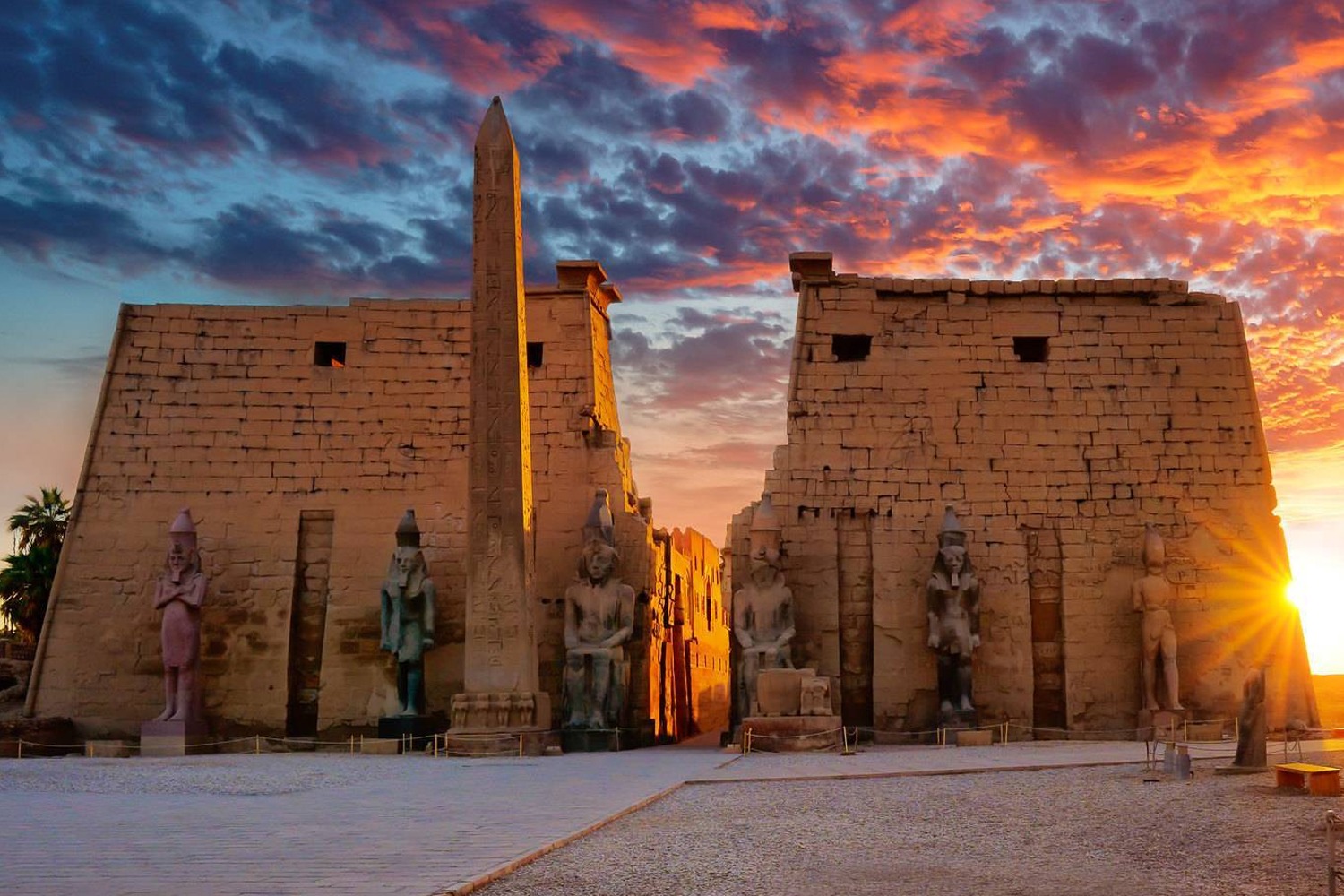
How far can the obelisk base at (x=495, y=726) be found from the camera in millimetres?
12969

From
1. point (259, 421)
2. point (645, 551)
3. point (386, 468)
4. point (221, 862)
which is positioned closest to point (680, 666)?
point (645, 551)

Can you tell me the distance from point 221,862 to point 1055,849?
12.0 ft

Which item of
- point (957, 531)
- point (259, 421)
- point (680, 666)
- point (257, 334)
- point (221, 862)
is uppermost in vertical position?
point (257, 334)

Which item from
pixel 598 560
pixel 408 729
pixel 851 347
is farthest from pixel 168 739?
pixel 851 347

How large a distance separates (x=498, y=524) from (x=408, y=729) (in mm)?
2633

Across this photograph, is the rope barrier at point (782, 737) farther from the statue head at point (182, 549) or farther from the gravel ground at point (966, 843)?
the statue head at point (182, 549)

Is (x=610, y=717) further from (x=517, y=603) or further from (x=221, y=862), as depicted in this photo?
(x=221, y=862)

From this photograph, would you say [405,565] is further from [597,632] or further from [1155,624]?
[1155,624]

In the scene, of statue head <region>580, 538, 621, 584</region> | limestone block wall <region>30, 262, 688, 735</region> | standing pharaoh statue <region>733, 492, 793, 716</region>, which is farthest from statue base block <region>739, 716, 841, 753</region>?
limestone block wall <region>30, 262, 688, 735</region>

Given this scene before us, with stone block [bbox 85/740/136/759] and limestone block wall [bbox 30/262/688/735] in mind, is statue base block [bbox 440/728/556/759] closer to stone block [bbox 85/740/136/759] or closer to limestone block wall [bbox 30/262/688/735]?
limestone block wall [bbox 30/262/688/735]

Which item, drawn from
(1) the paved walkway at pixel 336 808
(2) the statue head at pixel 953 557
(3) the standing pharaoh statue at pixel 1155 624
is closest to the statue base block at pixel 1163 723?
(3) the standing pharaoh statue at pixel 1155 624

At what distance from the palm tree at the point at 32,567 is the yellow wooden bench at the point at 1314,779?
63.8ft

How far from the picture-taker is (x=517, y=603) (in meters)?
13.4

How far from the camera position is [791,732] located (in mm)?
13078
